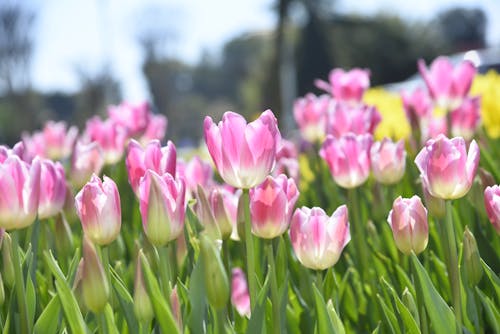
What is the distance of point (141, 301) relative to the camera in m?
1.08

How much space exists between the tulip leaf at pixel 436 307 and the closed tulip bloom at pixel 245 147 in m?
0.25

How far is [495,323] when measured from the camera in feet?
3.68

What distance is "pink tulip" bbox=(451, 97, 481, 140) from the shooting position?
8.35ft

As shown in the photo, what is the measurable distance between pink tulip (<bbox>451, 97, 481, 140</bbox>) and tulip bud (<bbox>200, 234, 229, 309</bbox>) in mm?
1722

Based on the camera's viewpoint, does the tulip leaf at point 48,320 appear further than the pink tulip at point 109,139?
No

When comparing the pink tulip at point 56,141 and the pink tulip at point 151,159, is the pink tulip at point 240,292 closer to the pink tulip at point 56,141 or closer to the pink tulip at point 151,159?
the pink tulip at point 151,159

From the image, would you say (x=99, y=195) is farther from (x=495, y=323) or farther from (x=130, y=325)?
(x=495, y=323)

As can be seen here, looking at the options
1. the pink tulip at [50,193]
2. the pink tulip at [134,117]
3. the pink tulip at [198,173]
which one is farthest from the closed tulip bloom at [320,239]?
the pink tulip at [134,117]

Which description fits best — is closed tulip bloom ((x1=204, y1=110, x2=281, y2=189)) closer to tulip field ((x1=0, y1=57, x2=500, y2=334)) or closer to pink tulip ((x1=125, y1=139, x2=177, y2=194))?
tulip field ((x1=0, y1=57, x2=500, y2=334))

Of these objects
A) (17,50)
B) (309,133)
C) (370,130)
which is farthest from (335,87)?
(17,50)

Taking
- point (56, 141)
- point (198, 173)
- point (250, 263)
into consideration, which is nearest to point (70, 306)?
point (250, 263)

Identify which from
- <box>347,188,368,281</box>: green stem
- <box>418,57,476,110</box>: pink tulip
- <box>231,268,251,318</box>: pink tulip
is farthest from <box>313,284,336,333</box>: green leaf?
<box>418,57,476,110</box>: pink tulip

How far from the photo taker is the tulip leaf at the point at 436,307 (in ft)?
3.53

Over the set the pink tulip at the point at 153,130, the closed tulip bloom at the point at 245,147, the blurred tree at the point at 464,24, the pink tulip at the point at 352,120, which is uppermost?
the closed tulip bloom at the point at 245,147
